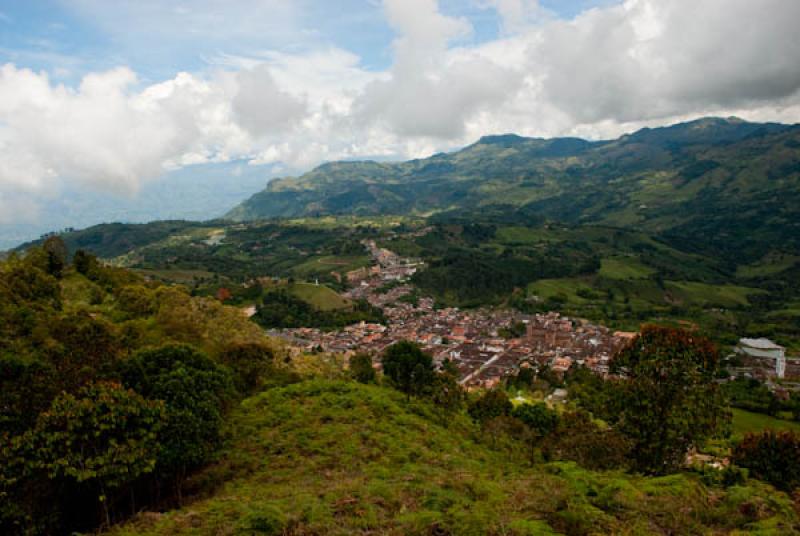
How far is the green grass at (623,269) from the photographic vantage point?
13988 cm

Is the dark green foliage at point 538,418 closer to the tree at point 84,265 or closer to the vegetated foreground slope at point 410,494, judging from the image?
the vegetated foreground slope at point 410,494

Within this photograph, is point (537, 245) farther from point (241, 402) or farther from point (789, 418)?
point (241, 402)

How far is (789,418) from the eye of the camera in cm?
4872

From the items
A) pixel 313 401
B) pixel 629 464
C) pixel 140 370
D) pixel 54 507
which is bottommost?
pixel 629 464

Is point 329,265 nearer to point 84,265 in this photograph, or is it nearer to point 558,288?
point 558,288

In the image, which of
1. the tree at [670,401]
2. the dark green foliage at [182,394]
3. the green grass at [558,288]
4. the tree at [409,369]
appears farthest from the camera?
the green grass at [558,288]

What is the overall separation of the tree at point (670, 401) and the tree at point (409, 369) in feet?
41.6

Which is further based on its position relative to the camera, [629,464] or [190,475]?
[629,464]

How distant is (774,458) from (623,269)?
136 metres

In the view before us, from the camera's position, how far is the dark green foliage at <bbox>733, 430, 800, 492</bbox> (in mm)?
21281

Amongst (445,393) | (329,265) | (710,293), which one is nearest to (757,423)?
(445,393)

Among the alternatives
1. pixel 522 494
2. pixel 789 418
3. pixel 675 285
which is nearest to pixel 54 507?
pixel 522 494

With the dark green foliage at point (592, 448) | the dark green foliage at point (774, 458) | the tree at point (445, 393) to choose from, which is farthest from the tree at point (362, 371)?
the dark green foliage at point (774, 458)

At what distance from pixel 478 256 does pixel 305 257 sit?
64.9 metres
